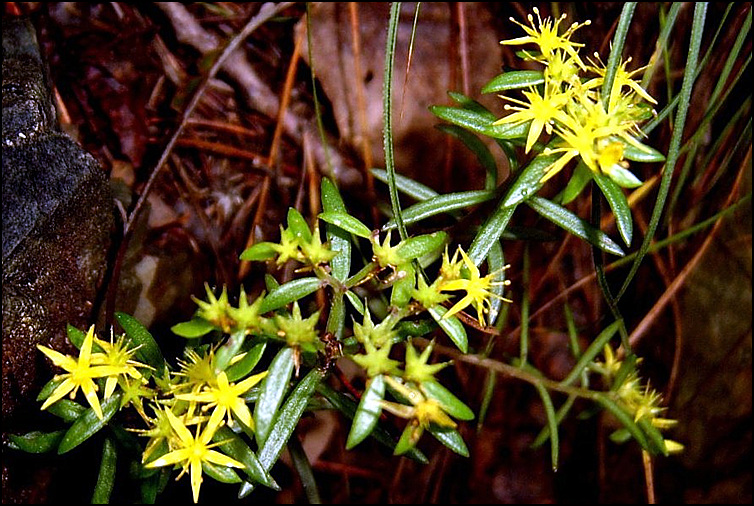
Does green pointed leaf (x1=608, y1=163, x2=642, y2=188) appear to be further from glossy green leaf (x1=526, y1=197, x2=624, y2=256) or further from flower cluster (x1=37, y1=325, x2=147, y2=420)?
flower cluster (x1=37, y1=325, x2=147, y2=420)

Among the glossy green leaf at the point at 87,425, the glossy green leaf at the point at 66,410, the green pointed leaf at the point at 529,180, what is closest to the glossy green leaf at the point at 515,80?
the green pointed leaf at the point at 529,180

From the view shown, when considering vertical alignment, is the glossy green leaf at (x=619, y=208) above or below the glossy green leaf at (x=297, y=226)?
above

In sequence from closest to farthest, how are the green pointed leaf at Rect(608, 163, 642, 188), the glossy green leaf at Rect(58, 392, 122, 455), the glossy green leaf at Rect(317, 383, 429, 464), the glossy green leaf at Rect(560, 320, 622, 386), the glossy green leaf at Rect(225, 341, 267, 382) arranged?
the green pointed leaf at Rect(608, 163, 642, 188) → the glossy green leaf at Rect(225, 341, 267, 382) → the glossy green leaf at Rect(58, 392, 122, 455) → the glossy green leaf at Rect(317, 383, 429, 464) → the glossy green leaf at Rect(560, 320, 622, 386)

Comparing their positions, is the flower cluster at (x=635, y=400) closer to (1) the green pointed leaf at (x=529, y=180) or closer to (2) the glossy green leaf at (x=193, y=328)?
(1) the green pointed leaf at (x=529, y=180)

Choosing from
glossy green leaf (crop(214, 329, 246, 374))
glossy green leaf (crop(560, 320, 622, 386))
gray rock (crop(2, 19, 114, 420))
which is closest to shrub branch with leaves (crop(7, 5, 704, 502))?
glossy green leaf (crop(214, 329, 246, 374))

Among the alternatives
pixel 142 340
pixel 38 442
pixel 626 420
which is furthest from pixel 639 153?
pixel 38 442

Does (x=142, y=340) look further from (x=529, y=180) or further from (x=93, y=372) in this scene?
(x=529, y=180)

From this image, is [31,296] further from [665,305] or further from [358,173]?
[665,305]
